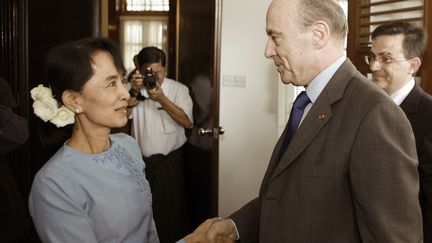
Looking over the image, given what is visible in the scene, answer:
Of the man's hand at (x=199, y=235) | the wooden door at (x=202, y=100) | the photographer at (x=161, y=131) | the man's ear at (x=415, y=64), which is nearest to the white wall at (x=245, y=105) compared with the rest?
the wooden door at (x=202, y=100)

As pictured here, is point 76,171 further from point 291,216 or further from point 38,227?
point 291,216

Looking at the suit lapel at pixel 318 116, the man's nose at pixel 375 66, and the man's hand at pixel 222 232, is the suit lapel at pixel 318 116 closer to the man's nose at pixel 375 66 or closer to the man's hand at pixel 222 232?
the man's hand at pixel 222 232

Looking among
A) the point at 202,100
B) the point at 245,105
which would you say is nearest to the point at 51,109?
the point at 202,100

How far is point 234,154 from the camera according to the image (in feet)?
13.7

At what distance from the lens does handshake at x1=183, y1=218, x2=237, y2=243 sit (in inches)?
64.8

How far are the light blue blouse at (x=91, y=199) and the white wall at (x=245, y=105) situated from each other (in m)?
2.50

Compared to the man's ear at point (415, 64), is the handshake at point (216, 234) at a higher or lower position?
lower

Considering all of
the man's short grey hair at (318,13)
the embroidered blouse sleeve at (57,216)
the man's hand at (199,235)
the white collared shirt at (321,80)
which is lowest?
the man's hand at (199,235)

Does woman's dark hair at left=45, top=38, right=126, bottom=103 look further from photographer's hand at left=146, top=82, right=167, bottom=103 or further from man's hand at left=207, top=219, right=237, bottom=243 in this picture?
photographer's hand at left=146, top=82, right=167, bottom=103

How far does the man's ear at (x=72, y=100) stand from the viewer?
1566 mm

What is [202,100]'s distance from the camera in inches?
139


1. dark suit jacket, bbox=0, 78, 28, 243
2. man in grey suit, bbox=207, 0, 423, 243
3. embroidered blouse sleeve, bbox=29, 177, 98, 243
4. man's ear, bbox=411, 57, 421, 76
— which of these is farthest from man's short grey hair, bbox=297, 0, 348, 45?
dark suit jacket, bbox=0, 78, 28, 243

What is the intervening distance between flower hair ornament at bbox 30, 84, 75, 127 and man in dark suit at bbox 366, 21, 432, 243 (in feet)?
4.62

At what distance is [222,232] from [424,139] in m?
0.95
